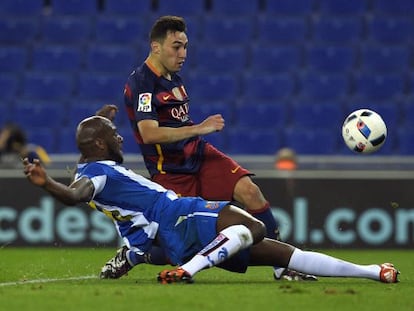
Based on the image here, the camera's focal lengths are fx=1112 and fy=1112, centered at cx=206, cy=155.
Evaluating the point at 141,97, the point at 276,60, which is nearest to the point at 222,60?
the point at 276,60

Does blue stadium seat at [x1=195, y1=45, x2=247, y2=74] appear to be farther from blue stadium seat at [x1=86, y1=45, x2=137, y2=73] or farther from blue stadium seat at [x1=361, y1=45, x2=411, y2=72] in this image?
blue stadium seat at [x1=361, y1=45, x2=411, y2=72]

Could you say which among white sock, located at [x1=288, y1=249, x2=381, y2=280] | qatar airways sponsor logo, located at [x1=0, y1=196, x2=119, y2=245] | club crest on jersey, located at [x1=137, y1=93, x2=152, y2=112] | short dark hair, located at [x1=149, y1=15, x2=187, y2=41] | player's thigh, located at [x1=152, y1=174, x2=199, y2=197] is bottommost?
qatar airways sponsor logo, located at [x1=0, y1=196, x2=119, y2=245]

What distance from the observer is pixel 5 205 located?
13.6 m

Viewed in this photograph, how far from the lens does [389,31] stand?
709 inches

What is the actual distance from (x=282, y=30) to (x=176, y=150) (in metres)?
9.98

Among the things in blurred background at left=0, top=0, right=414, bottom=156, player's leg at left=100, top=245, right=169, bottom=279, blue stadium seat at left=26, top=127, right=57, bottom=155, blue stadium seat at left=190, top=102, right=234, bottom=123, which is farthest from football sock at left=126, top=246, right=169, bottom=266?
blue stadium seat at left=26, top=127, right=57, bottom=155

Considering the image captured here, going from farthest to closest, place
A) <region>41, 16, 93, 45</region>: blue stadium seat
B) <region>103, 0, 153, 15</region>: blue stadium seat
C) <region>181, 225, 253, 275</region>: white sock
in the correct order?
1. <region>103, 0, 153, 15</region>: blue stadium seat
2. <region>41, 16, 93, 45</region>: blue stadium seat
3. <region>181, 225, 253, 275</region>: white sock

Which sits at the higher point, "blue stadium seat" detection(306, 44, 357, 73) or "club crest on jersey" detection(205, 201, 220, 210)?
"blue stadium seat" detection(306, 44, 357, 73)

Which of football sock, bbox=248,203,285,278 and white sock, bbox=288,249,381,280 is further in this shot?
football sock, bbox=248,203,285,278

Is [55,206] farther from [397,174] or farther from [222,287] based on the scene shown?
[222,287]

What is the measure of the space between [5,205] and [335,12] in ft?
23.5

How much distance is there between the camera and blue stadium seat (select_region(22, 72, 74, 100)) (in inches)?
699

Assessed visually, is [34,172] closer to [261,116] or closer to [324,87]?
[261,116]

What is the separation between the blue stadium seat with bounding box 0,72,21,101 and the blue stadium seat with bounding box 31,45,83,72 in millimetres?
440
